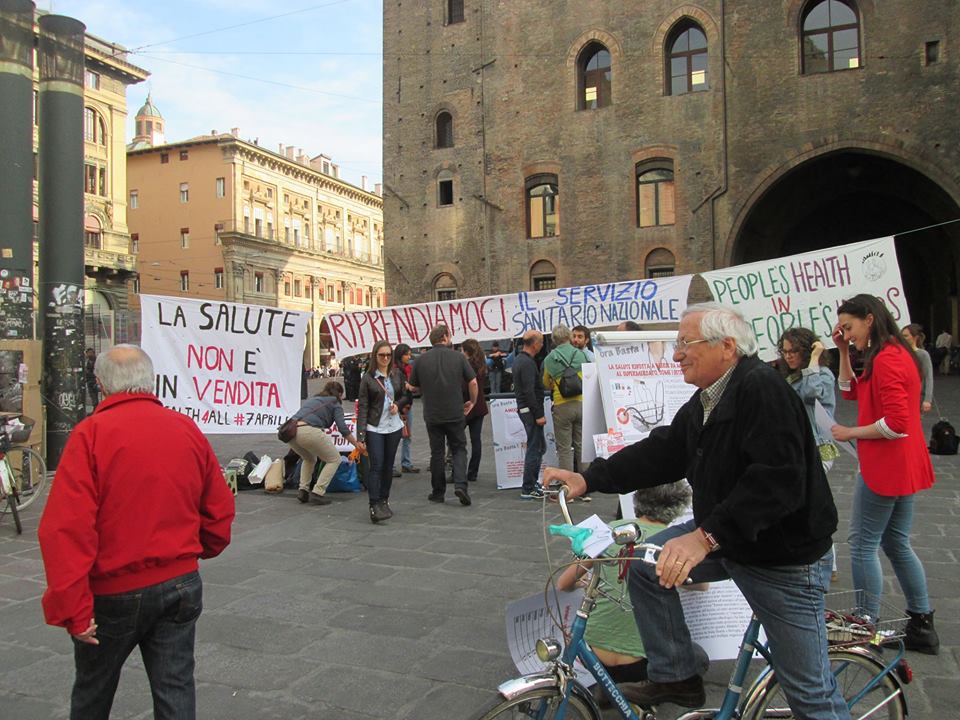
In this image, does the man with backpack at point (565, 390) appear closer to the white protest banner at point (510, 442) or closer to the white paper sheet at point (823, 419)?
the white protest banner at point (510, 442)

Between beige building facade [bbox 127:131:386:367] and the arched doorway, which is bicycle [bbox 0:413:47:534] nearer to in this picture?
the arched doorway

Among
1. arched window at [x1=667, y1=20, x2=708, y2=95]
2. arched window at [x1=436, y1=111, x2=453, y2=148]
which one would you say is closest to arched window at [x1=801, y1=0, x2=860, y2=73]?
arched window at [x1=667, y1=20, x2=708, y2=95]

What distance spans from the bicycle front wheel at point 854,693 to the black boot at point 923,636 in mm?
1351

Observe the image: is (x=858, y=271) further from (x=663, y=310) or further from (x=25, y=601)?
(x=25, y=601)

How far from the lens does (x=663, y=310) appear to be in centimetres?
1001

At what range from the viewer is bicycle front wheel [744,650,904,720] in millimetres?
2822

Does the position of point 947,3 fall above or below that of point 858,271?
above

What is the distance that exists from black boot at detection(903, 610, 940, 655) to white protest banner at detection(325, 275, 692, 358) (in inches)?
231

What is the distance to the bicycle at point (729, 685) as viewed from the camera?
2609mm

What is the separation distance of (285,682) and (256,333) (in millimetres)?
6058

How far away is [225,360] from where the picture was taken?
931cm

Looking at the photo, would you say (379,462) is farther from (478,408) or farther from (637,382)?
(637,382)

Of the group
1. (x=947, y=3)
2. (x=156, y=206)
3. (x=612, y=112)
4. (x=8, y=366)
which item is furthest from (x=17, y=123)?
(x=156, y=206)

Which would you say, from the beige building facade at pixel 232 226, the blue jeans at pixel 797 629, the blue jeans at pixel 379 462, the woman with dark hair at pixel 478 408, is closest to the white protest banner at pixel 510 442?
the woman with dark hair at pixel 478 408
